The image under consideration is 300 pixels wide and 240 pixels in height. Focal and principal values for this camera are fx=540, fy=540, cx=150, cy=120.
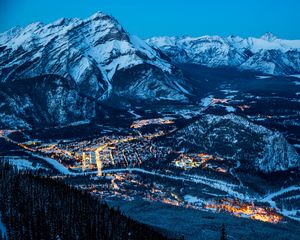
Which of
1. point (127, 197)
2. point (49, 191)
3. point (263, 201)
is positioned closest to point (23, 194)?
point (49, 191)

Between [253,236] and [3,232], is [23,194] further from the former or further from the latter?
[253,236]

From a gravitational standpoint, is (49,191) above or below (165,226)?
above

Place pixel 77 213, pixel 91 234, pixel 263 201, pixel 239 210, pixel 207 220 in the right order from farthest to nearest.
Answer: pixel 263 201 < pixel 239 210 < pixel 207 220 < pixel 77 213 < pixel 91 234

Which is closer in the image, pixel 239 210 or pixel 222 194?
pixel 239 210

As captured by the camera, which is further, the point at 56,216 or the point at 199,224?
the point at 199,224

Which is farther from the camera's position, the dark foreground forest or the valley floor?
the valley floor

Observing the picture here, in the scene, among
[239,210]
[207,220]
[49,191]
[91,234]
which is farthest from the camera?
[239,210]

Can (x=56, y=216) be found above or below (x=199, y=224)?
above

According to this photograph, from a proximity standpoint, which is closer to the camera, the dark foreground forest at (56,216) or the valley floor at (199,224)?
the dark foreground forest at (56,216)
